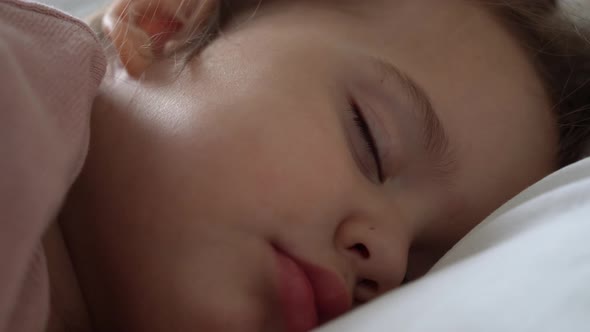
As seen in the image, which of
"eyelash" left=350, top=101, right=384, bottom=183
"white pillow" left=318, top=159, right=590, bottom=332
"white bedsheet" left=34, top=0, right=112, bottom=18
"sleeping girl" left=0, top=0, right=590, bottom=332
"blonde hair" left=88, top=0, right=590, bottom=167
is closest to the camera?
"white pillow" left=318, top=159, right=590, bottom=332

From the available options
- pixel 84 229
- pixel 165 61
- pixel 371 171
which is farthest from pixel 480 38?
pixel 84 229

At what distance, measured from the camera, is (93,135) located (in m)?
0.75

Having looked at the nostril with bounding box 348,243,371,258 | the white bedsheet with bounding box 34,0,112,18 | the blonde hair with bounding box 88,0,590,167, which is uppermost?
the blonde hair with bounding box 88,0,590,167

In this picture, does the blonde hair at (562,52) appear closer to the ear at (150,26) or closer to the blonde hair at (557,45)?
the blonde hair at (557,45)

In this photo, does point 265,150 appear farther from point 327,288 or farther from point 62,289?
point 62,289

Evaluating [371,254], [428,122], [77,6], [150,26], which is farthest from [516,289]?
[77,6]

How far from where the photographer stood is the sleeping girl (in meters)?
0.64

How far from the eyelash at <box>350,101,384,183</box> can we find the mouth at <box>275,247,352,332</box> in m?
0.15

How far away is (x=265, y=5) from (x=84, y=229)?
1.35ft

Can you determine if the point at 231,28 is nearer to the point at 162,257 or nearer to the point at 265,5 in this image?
the point at 265,5

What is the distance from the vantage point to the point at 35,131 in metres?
0.47

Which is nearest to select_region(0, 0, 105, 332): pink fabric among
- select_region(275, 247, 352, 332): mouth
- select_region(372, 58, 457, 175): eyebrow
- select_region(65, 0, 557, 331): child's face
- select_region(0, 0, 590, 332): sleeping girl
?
select_region(0, 0, 590, 332): sleeping girl

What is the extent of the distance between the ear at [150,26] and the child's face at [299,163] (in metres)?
0.05

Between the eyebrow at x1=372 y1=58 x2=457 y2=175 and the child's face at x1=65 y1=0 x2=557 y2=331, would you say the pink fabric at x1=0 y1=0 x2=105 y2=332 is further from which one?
the eyebrow at x1=372 y1=58 x2=457 y2=175
